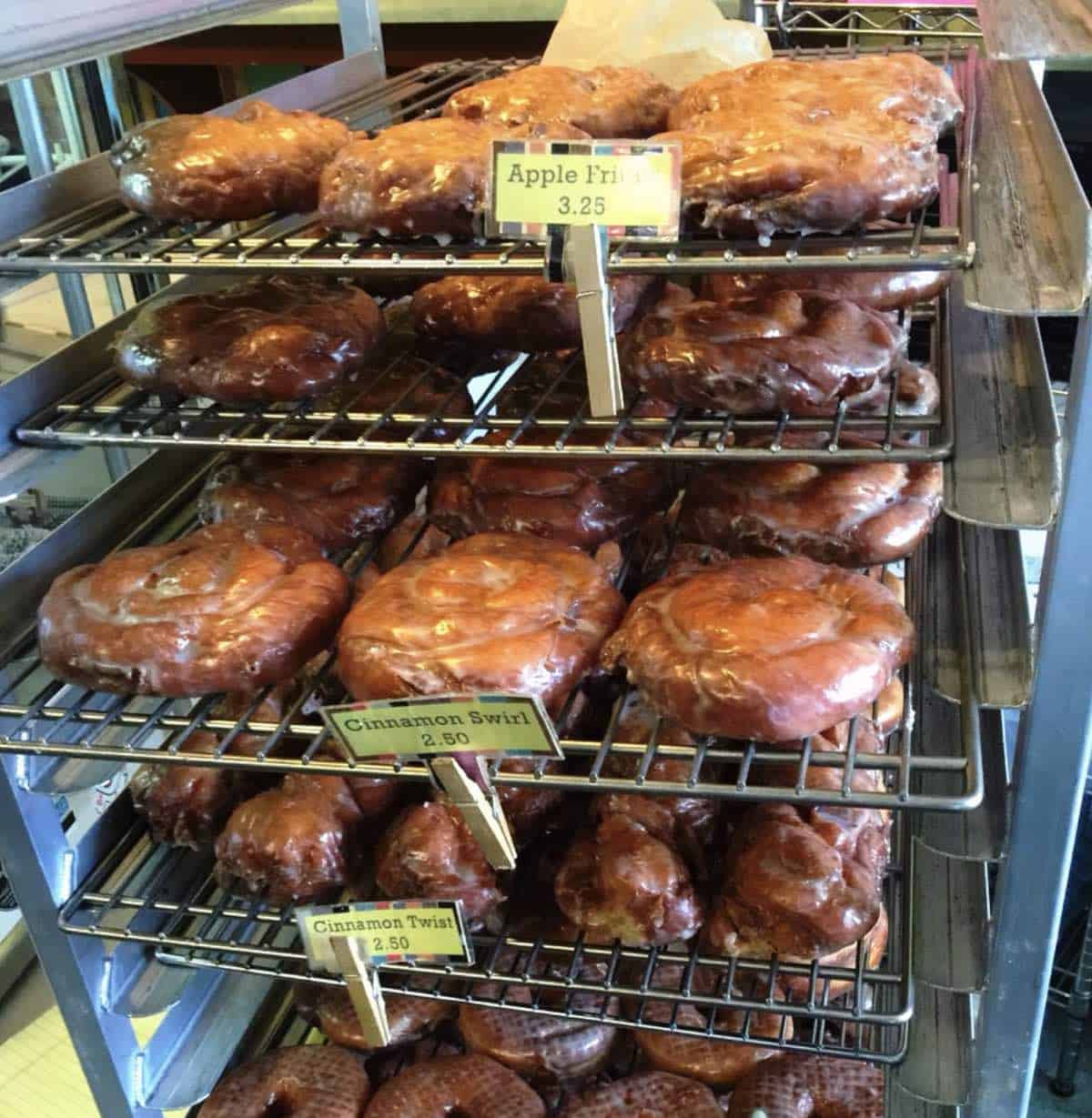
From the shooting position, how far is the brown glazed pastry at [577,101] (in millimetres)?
1647

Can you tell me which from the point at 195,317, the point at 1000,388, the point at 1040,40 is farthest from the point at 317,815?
the point at 1040,40

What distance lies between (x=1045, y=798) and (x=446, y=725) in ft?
2.07

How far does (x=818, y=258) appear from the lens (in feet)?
3.67

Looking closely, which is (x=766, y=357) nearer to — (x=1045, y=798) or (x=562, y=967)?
(x=1045, y=798)

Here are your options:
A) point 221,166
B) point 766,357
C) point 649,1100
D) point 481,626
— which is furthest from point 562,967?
point 221,166

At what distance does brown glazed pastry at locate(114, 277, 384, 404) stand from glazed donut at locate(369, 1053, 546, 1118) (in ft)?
3.27

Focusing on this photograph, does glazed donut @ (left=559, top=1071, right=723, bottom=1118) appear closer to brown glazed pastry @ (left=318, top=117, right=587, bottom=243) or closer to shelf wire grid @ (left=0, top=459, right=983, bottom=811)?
shelf wire grid @ (left=0, top=459, right=983, bottom=811)

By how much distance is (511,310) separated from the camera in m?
1.65

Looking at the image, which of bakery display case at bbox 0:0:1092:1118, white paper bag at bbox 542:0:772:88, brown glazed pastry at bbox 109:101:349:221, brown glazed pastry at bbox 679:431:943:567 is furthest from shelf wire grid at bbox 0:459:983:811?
white paper bag at bbox 542:0:772:88

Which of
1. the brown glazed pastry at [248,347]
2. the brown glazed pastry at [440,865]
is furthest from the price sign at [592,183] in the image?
the brown glazed pastry at [440,865]

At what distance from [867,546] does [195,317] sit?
992mm

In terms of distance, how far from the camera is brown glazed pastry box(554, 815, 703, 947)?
1438mm

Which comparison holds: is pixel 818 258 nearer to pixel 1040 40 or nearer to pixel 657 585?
pixel 1040 40

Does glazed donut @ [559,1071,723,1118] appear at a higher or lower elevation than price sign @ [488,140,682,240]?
lower
